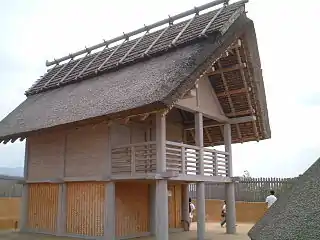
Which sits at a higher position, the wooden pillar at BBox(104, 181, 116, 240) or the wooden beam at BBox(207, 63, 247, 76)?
the wooden beam at BBox(207, 63, 247, 76)

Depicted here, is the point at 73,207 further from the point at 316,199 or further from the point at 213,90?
the point at 316,199

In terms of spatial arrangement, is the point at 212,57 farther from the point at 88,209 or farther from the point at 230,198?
the point at 88,209

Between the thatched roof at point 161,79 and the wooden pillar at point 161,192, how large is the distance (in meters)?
1.09

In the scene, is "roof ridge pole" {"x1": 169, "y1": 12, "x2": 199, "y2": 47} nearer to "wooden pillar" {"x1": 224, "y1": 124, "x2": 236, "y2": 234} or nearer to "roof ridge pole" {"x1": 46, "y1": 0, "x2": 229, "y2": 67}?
"roof ridge pole" {"x1": 46, "y1": 0, "x2": 229, "y2": 67}

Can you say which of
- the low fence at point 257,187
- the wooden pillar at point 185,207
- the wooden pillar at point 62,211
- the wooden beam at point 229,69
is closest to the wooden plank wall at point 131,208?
the wooden pillar at point 62,211

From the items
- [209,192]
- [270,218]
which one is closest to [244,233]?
[209,192]

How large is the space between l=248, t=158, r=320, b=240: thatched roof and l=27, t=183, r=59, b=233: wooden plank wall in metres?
9.63

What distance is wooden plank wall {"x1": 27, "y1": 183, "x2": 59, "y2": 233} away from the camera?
40.0 ft

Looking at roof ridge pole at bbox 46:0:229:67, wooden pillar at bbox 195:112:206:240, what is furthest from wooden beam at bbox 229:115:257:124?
roof ridge pole at bbox 46:0:229:67

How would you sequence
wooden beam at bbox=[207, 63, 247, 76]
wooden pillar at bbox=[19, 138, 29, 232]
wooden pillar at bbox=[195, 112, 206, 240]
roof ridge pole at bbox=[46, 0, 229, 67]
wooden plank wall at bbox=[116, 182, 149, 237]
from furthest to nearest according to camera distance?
wooden pillar at bbox=[19, 138, 29, 232] → roof ridge pole at bbox=[46, 0, 229, 67] → wooden beam at bbox=[207, 63, 247, 76] → wooden plank wall at bbox=[116, 182, 149, 237] → wooden pillar at bbox=[195, 112, 206, 240]

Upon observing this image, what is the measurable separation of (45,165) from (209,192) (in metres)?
9.72

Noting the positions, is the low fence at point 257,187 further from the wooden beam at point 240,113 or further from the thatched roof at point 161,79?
the wooden beam at point 240,113

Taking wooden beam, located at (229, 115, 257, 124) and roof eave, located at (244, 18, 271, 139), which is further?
wooden beam, located at (229, 115, 257, 124)

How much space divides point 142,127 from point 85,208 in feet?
10.1
